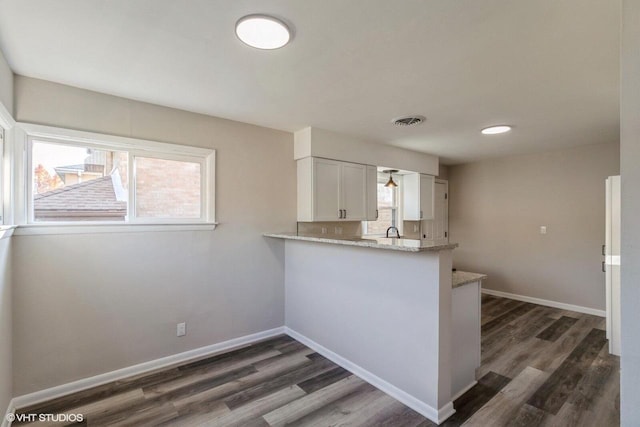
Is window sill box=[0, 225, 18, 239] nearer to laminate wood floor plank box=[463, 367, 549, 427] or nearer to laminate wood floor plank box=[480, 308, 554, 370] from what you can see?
laminate wood floor plank box=[463, 367, 549, 427]

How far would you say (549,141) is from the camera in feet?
13.6

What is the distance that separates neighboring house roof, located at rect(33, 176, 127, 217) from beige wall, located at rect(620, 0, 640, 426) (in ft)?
10.7

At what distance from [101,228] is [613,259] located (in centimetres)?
490

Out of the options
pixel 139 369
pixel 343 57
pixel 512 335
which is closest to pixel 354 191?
pixel 343 57

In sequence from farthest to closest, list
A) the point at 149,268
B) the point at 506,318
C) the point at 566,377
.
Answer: the point at 506,318, the point at 149,268, the point at 566,377

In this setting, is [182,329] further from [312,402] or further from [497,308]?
[497,308]

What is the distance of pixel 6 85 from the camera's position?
2.06m

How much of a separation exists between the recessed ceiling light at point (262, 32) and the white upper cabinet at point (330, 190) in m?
1.83

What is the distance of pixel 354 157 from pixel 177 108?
2104 millimetres

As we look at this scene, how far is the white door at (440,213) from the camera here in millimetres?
5727

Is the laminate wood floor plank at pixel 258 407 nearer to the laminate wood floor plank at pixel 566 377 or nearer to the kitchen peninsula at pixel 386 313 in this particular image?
the kitchen peninsula at pixel 386 313

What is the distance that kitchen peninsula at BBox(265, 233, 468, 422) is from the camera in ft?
7.04

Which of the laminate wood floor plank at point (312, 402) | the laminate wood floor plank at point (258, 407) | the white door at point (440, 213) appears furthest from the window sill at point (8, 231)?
the white door at point (440, 213)

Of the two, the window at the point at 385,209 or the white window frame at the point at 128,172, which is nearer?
the white window frame at the point at 128,172
